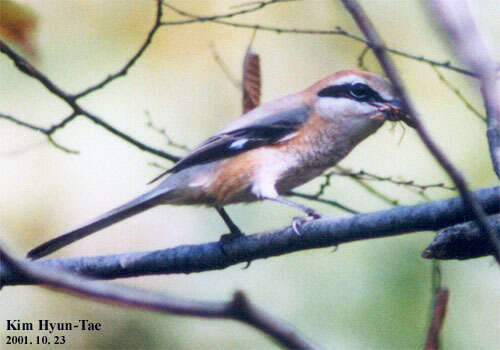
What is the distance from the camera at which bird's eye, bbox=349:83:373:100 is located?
123 inches

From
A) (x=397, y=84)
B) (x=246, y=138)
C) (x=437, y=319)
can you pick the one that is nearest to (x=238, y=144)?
(x=246, y=138)

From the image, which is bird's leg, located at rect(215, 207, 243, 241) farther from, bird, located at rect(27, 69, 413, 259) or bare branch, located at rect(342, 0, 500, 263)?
bare branch, located at rect(342, 0, 500, 263)

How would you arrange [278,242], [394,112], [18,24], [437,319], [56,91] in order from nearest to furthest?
[437,319] < [278,242] < [18,24] < [56,91] < [394,112]

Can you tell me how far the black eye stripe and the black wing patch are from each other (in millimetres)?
215

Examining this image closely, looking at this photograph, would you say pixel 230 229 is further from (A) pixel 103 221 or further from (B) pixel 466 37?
(B) pixel 466 37

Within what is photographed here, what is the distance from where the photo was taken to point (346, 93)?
3.21 metres

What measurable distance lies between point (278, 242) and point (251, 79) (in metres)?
1.02

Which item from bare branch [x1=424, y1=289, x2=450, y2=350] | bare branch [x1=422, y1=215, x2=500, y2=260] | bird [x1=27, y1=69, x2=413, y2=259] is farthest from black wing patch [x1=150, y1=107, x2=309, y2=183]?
bare branch [x1=424, y1=289, x2=450, y2=350]

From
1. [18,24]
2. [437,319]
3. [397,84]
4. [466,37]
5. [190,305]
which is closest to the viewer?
[190,305]

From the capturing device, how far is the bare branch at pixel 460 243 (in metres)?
1.91

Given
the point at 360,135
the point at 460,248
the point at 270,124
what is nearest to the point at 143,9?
the point at 270,124

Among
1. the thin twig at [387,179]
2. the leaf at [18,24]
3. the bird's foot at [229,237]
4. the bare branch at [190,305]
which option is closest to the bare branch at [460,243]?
the thin twig at [387,179]

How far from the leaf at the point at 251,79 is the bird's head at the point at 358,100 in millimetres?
316

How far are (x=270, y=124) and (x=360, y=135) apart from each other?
0.44 m
